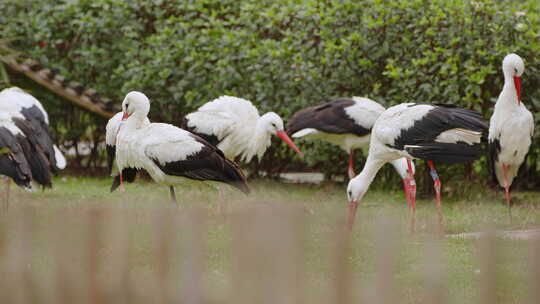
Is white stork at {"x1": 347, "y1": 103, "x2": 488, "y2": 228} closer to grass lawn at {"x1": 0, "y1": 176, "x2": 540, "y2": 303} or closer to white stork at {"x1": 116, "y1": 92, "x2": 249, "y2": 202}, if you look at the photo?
grass lawn at {"x1": 0, "y1": 176, "x2": 540, "y2": 303}

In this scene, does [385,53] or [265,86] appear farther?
[265,86]

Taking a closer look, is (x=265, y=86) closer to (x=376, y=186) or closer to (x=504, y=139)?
(x=376, y=186)

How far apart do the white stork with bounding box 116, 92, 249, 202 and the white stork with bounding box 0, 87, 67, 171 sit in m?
1.98

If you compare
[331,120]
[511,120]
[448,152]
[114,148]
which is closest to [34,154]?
[114,148]

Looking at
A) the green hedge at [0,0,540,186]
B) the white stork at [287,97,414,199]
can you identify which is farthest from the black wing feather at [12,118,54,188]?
the white stork at [287,97,414,199]

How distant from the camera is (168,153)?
7.84 m

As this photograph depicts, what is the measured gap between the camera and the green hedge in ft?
33.0

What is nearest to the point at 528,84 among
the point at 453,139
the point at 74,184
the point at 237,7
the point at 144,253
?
the point at 453,139

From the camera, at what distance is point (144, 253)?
4.32 m

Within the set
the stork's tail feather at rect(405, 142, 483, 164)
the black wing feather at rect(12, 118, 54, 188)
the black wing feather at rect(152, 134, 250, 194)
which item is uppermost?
the stork's tail feather at rect(405, 142, 483, 164)

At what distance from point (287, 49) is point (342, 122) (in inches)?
58.8

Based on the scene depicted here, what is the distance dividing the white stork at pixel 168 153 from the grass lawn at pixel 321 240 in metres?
0.47

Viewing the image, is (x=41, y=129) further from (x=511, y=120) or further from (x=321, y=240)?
(x=321, y=240)

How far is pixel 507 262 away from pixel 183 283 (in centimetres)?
126
